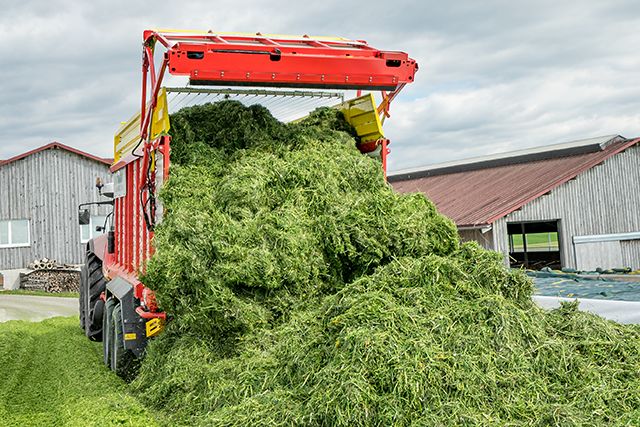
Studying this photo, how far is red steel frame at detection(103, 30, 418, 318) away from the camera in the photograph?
257 inches

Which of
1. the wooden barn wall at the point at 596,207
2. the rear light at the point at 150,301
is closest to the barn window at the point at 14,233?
the wooden barn wall at the point at 596,207

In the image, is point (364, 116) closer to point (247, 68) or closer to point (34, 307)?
point (247, 68)

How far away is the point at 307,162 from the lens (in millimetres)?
6633

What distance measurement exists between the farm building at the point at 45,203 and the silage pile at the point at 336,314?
20.3 metres

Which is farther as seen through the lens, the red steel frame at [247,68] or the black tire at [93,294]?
the black tire at [93,294]

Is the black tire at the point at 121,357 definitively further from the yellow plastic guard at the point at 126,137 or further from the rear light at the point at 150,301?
the yellow plastic guard at the point at 126,137

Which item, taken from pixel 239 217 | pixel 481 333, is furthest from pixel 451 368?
pixel 239 217

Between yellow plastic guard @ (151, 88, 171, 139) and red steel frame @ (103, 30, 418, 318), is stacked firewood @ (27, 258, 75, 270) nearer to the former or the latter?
red steel frame @ (103, 30, 418, 318)

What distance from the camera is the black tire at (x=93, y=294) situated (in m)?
10.3

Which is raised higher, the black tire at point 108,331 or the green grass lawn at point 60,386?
the black tire at point 108,331

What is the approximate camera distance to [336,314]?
496 cm

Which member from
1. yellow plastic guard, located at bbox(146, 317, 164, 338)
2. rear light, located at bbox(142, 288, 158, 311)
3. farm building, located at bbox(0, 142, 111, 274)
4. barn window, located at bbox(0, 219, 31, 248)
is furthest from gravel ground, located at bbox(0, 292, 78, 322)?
yellow plastic guard, located at bbox(146, 317, 164, 338)

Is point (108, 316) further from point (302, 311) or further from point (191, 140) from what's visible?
point (302, 311)

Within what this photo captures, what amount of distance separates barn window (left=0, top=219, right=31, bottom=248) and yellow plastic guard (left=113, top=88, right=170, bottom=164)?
1761cm
